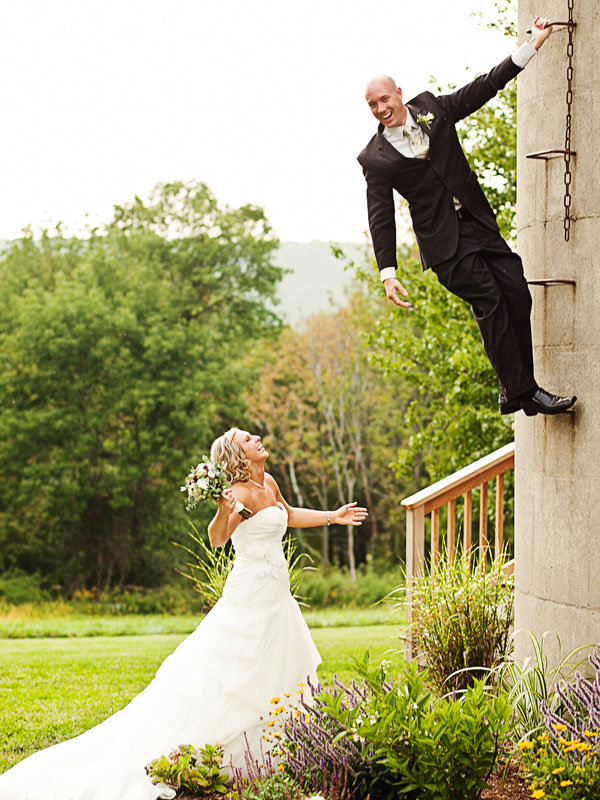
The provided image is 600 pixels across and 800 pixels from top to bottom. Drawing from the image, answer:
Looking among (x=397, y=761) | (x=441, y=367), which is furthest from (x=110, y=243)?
(x=397, y=761)

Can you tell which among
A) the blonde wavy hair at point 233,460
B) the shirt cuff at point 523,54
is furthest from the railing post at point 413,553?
the shirt cuff at point 523,54

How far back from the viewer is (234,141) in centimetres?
3719

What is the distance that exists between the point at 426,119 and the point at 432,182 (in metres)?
0.29

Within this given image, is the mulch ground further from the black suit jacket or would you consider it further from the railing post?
the black suit jacket

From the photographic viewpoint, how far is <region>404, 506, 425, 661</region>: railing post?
6.06m

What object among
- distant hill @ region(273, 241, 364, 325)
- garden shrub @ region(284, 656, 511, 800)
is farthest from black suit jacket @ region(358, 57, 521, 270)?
distant hill @ region(273, 241, 364, 325)

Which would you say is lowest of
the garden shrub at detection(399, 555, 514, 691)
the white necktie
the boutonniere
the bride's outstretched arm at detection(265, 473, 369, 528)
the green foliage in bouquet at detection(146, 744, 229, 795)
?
the green foliage in bouquet at detection(146, 744, 229, 795)

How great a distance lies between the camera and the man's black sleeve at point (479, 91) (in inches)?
165

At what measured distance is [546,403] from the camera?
4.25 m

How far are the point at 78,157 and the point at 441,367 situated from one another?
21.9m

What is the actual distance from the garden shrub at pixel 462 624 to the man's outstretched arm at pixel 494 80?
8.75 feet

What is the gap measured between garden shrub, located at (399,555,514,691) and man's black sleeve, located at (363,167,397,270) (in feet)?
6.92

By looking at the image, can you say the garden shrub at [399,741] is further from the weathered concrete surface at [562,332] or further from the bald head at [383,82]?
the bald head at [383,82]

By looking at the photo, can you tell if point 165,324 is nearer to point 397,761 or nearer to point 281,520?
point 281,520
